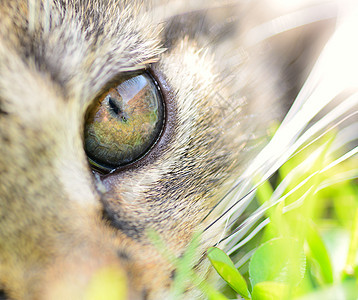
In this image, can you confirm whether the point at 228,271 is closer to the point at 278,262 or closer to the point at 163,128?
the point at 278,262

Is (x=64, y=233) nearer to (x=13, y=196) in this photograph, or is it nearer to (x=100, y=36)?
(x=13, y=196)

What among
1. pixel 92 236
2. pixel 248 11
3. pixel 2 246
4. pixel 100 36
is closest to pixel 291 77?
pixel 248 11

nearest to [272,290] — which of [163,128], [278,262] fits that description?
[278,262]

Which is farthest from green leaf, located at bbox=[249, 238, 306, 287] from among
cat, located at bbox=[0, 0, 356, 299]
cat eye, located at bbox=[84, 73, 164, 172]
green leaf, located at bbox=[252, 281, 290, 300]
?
cat eye, located at bbox=[84, 73, 164, 172]

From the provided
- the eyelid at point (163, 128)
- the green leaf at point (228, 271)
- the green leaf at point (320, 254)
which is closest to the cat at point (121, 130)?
the eyelid at point (163, 128)

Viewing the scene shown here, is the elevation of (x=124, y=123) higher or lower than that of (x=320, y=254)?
higher
